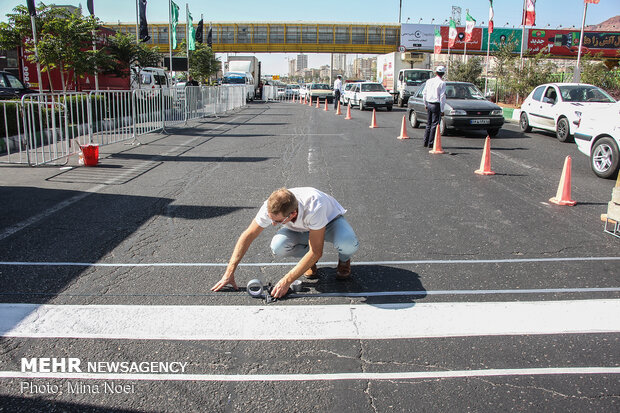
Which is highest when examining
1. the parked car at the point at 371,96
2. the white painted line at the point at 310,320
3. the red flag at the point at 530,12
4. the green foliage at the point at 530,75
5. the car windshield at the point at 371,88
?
the red flag at the point at 530,12

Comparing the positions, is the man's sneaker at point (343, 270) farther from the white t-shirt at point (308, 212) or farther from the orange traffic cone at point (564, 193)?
the orange traffic cone at point (564, 193)

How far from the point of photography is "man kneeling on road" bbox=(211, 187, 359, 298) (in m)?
3.78

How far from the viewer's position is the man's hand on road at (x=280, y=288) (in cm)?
410

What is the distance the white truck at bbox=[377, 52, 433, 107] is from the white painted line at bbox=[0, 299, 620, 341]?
3089cm

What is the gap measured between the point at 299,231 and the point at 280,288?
634 mm

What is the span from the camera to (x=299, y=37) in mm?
65125

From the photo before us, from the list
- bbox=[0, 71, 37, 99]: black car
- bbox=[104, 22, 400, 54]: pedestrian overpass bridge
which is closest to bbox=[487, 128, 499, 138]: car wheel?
bbox=[0, 71, 37, 99]: black car

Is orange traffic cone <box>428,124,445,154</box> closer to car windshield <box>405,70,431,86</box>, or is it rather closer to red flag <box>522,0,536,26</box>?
red flag <box>522,0,536,26</box>

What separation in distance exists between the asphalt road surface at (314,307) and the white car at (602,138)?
4.39ft

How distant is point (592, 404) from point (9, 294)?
4255mm

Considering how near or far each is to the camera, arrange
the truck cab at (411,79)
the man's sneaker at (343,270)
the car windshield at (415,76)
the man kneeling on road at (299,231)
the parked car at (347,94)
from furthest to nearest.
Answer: the parked car at (347,94), the car windshield at (415,76), the truck cab at (411,79), the man's sneaker at (343,270), the man kneeling on road at (299,231)

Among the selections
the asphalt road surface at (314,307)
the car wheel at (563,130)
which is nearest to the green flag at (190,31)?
the car wheel at (563,130)

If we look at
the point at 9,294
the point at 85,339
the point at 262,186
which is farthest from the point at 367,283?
the point at 262,186

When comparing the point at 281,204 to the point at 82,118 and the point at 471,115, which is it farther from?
the point at 471,115
